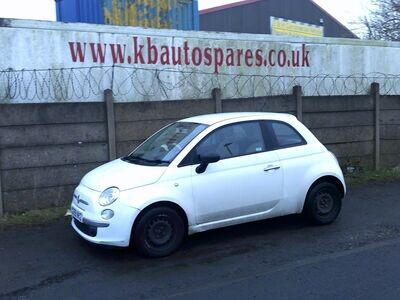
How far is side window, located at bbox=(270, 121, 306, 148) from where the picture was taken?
22.4 feet

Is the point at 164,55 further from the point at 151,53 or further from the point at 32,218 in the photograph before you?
the point at 32,218

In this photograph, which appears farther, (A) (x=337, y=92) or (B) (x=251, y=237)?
(A) (x=337, y=92)

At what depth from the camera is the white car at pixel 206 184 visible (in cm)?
578

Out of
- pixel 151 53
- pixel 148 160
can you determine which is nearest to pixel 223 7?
pixel 151 53

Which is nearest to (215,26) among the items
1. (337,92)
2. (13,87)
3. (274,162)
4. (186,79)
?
(337,92)

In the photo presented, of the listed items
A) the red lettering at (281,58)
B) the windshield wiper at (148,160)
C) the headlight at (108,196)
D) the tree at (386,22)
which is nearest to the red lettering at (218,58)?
the red lettering at (281,58)

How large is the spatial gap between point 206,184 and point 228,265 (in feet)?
3.29

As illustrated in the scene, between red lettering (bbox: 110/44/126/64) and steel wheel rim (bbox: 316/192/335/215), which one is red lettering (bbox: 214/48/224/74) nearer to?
red lettering (bbox: 110/44/126/64)

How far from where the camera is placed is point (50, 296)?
4895mm

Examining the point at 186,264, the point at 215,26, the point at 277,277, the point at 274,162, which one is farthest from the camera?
the point at 215,26

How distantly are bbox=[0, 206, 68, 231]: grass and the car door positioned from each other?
→ 281 cm

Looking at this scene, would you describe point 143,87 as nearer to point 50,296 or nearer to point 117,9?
point 117,9

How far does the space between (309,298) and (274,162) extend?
2.27 metres

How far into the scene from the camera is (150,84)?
954cm
